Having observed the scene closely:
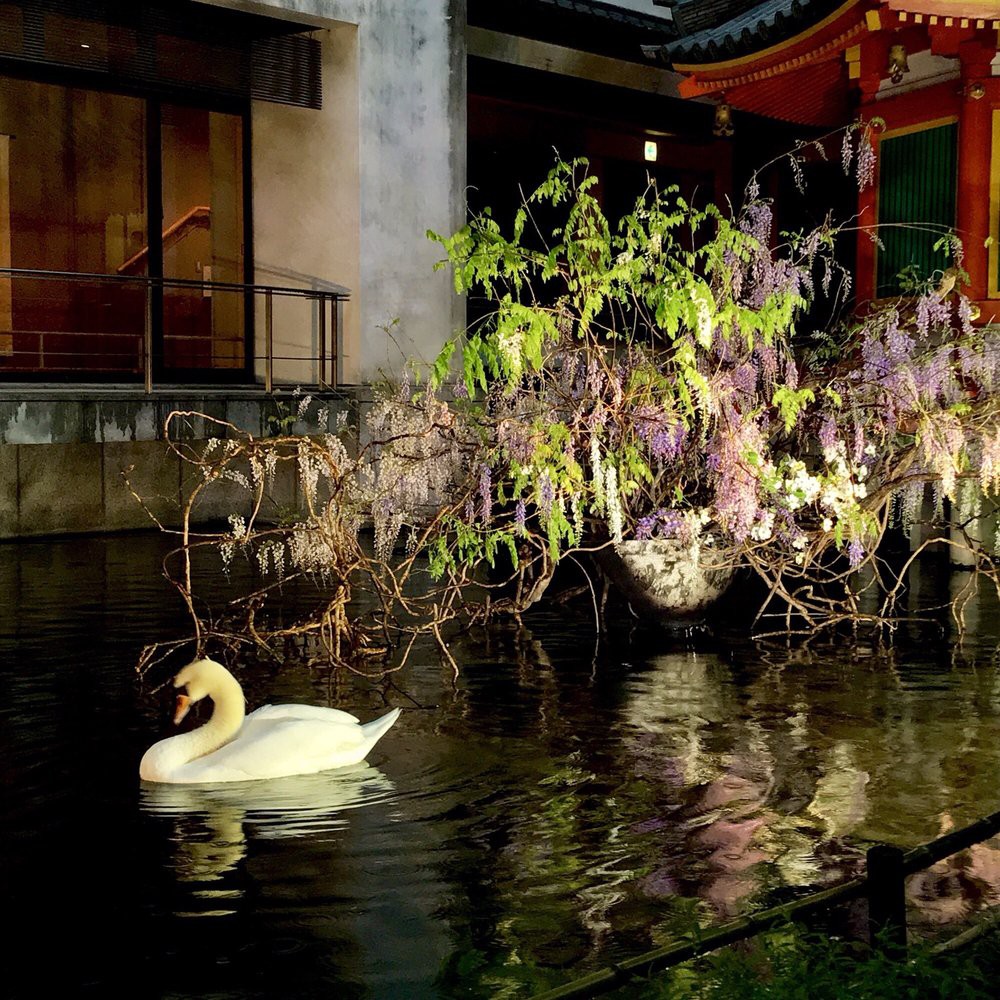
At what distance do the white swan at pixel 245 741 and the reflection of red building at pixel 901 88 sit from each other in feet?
28.3

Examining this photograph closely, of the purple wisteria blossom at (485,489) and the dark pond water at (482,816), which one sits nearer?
the dark pond water at (482,816)

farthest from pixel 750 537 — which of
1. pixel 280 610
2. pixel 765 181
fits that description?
pixel 765 181

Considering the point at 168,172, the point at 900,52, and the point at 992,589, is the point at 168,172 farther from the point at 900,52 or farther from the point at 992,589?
the point at 992,589

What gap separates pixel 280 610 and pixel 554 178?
3.73 m

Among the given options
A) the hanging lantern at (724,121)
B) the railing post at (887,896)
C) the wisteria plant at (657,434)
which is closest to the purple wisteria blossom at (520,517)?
the wisteria plant at (657,434)

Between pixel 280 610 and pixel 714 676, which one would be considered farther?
pixel 280 610

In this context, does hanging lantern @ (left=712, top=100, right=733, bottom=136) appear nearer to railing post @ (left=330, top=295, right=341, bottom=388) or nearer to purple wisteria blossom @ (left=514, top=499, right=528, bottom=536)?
railing post @ (left=330, top=295, right=341, bottom=388)

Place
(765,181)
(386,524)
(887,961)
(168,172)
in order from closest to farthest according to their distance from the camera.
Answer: (887,961) < (386,524) < (168,172) < (765,181)

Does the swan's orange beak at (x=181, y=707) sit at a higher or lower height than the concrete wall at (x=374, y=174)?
lower

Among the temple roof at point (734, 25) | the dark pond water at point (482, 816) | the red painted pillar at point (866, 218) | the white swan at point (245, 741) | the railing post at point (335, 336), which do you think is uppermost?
the temple roof at point (734, 25)

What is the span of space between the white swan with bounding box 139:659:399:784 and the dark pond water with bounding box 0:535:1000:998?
87mm

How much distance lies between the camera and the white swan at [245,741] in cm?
702

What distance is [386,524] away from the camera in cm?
1154

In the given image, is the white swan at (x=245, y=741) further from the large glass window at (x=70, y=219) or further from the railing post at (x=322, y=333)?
the large glass window at (x=70, y=219)
